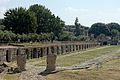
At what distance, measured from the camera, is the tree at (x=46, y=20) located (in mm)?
146663

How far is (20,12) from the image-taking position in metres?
114

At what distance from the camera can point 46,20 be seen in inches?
5891

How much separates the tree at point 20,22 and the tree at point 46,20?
30979 millimetres

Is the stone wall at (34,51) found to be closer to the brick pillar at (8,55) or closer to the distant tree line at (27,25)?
the brick pillar at (8,55)

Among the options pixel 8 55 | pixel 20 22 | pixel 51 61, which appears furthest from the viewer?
pixel 20 22

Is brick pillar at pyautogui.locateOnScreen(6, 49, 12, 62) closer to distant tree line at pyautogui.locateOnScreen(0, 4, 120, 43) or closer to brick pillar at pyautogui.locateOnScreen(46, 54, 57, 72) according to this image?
brick pillar at pyautogui.locateOnScreen(46, 54, 57, 72)

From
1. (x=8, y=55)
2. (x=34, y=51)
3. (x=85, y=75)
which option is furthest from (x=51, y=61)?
(x=34, y=51)

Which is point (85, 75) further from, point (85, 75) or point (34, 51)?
point (34, 51)

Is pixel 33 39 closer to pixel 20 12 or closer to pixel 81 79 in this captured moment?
pixel 20 12

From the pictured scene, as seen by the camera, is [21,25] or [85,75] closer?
[85,75]

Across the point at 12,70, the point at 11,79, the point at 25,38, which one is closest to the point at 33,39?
the point at 25,38

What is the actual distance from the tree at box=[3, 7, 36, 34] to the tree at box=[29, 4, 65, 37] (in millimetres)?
30979

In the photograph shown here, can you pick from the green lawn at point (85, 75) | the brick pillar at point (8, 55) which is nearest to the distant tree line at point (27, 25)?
the brick pillar at point (8, 55)

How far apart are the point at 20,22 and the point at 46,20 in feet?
130
